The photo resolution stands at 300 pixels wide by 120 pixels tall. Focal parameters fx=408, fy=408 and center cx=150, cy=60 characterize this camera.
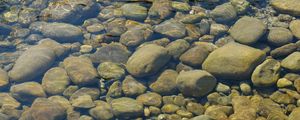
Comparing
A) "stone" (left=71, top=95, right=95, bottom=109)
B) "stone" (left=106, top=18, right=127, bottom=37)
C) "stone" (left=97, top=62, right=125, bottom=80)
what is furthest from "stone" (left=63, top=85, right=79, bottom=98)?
"stone" (left=106, top=18, right=127, bottom=37)

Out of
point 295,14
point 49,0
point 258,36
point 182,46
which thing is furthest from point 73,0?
point 295,14

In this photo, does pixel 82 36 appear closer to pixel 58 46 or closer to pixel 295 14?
pixel 58 46

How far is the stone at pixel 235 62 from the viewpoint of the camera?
480 centimetres

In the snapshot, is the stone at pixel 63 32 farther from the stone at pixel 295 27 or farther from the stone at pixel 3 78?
the stone at pixel 295 27

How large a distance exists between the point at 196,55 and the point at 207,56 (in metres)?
0.14

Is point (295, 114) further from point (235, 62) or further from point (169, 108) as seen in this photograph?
point (169, 108)

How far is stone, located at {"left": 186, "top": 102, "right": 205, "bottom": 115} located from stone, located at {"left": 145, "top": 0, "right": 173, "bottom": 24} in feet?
5.17

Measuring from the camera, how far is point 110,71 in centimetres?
514

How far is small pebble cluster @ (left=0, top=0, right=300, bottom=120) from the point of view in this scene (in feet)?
15.4

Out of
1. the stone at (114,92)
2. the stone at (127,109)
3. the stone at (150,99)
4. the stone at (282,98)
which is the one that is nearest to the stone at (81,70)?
the stone at (114,92)

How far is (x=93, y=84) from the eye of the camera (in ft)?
16.6

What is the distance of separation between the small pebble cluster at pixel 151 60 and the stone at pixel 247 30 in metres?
0.01

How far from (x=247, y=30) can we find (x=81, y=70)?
220 cm

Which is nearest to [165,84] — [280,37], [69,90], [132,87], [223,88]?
[132,87]
